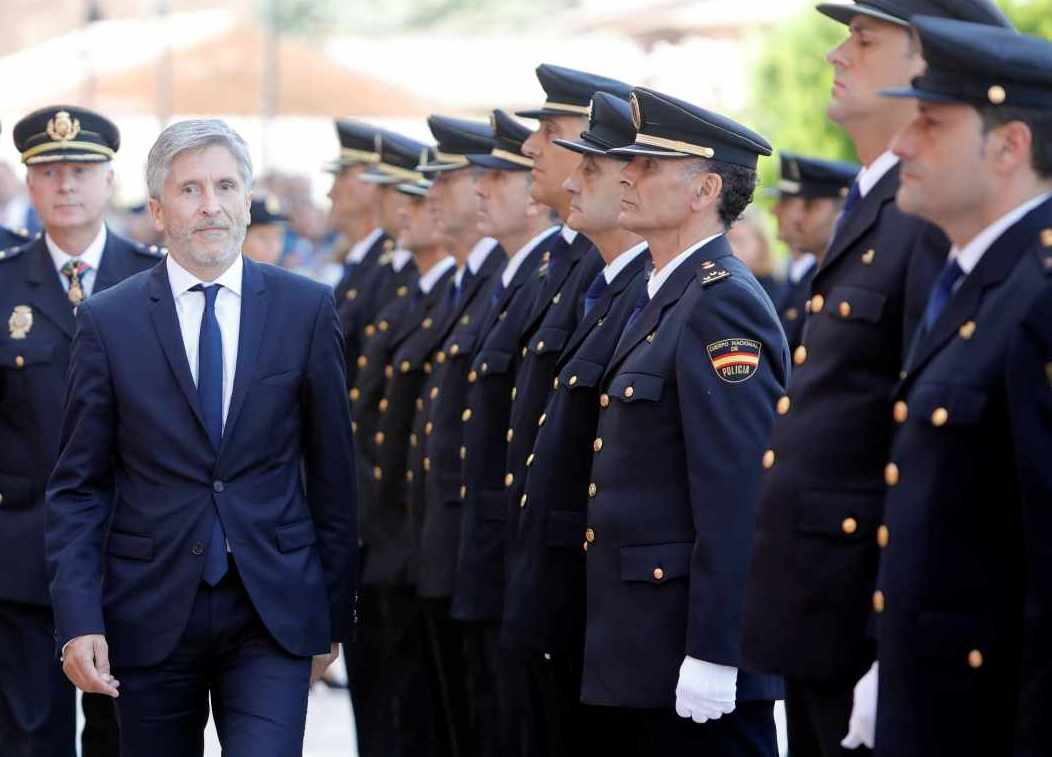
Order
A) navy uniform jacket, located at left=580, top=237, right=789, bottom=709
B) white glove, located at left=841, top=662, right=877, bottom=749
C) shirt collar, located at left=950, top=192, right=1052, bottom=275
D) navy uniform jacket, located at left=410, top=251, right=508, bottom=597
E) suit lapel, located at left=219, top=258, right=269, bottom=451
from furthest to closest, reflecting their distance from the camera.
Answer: navy uniform jacket, located at left=410, top=251, right=508, bottom=597 < suit lapel, located at left=219, top=258, right=269, bottom=451 < navy uniform jacket, located at left=580, top=237, right=789, bottom=709 < white glove, located at left=841, top=662, right=877, bottom=749 < shirt collar, located at left=950, top=192, right=1052, bottom=275

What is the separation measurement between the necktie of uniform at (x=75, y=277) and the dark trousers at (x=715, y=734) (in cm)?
270

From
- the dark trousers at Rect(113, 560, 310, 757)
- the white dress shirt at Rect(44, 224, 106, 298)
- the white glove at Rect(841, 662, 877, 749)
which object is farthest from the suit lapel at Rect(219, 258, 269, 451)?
the white glove at Rect(841, 662, 877, 749)

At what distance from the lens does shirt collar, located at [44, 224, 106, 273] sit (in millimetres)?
6945

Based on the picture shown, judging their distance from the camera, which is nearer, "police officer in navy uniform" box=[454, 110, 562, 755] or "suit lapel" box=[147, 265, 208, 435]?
"suit lapel" box=[147, 265, 208, 435]

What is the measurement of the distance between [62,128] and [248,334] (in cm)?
218

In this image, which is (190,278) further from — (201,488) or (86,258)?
(86,258)

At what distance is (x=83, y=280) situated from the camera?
692 cm

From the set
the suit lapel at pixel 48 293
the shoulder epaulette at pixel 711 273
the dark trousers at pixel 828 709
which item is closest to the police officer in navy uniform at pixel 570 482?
the shoulder epaulette at pixel 711 273

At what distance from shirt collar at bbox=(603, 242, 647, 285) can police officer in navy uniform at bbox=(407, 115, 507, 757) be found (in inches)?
57.7

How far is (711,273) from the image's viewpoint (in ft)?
16.9

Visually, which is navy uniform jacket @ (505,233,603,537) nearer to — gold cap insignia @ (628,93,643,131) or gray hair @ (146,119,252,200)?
gold cap insignia @ (628,93,643,131)

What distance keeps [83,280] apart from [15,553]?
96 cm

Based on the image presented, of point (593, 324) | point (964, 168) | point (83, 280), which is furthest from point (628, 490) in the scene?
point (83, 280)

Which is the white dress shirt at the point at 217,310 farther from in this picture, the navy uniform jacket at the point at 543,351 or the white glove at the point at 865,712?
the white glove at the point at 865,712
